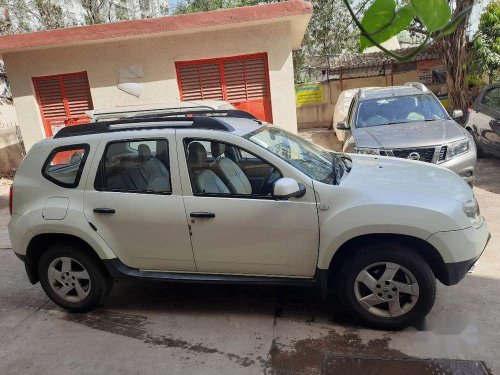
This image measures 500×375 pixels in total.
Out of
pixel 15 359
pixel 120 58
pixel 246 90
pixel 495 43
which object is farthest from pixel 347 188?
pixel 495 43

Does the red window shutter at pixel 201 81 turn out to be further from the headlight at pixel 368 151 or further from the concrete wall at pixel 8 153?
the concrete wall at pixel 8 153

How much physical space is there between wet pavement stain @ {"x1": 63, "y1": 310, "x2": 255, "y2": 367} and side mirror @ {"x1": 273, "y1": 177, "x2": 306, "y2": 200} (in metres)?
1.20

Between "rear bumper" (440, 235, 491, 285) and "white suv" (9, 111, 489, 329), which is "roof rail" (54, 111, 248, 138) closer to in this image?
"white suv" (9, 111, 489, 329)

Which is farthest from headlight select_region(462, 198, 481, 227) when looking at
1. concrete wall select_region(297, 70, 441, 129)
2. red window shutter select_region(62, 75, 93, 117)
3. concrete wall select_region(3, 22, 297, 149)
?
concrete wall select_region(297, 70, 441, 129)

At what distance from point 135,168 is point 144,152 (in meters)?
0.15

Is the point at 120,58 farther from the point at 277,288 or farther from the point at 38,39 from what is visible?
the point at 277,288

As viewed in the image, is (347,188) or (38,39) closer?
(347,188)

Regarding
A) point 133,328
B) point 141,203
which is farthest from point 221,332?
point 141,203

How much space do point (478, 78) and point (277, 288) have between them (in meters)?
10.5

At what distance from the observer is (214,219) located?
3.22 m

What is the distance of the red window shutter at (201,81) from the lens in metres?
8.70

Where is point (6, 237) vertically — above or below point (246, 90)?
below

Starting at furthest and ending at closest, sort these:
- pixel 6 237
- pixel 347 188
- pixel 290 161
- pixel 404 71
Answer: pixel 404 71 → pixel 6 237 → pixel 290 161 → pixel 347 188

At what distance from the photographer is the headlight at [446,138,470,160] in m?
5.32
